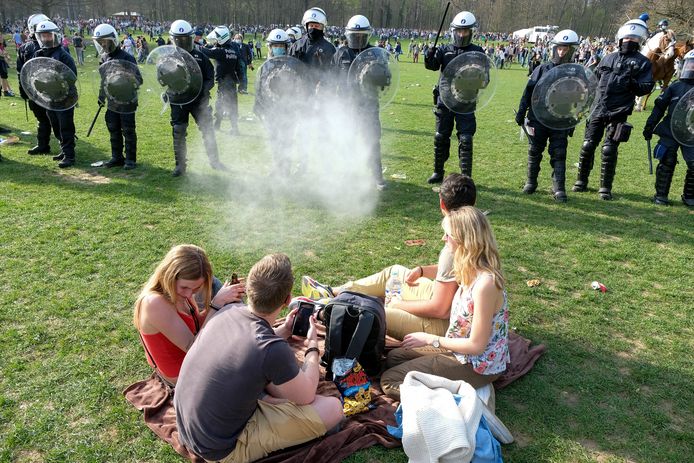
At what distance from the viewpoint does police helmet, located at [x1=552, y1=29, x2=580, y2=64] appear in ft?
20.5

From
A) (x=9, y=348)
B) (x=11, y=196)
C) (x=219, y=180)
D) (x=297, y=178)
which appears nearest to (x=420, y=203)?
(x=297, y=178)

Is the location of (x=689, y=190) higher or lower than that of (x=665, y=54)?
lower

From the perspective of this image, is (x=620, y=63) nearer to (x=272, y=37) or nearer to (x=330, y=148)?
(x=330, y=148)

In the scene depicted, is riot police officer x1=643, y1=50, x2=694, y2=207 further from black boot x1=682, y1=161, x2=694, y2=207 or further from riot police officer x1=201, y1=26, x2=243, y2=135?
riot police officer x1=201, y1=26, x2=243, y2=135

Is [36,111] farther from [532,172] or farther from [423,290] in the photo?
[532,172]

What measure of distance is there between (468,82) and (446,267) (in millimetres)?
4162

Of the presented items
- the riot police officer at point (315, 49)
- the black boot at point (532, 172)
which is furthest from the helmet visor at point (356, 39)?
the black boot at point (532, 172)

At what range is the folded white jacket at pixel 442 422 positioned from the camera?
2500 mm

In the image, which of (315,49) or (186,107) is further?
(186,107)

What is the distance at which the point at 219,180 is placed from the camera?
733 cm

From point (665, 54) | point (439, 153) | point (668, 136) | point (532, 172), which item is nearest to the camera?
point (668, 136)

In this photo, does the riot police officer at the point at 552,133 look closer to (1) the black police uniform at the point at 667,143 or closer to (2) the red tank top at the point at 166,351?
(1) the black police uniform at the point at 667,143

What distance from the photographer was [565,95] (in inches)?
250

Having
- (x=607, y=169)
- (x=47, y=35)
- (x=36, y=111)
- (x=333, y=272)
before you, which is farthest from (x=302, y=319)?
(x=36, y=111)
